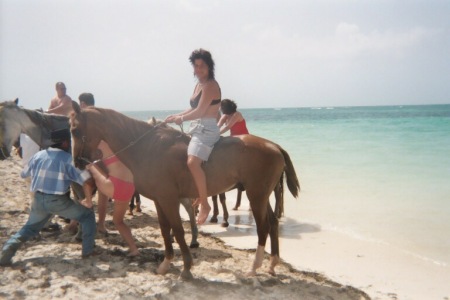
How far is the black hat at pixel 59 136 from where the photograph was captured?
4.50m

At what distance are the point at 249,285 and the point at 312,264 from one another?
4.75 ft

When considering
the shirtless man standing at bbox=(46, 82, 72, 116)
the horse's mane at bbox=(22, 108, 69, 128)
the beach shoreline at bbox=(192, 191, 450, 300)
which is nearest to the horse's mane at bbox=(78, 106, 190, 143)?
the horse's mane at bbox=(22, 108, 69, 128)

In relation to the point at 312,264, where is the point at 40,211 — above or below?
above

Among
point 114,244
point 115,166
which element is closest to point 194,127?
point 115,166

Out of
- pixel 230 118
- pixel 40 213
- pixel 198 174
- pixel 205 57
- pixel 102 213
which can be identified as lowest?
pixel 102 213

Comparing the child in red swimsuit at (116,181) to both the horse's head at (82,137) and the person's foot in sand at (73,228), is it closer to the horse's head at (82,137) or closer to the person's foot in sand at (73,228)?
the horse's head at (82,137)

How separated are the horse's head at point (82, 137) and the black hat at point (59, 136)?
1.47 feet

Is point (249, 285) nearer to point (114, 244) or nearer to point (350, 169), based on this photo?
point (114, 244)

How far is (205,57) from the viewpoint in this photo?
4371mm

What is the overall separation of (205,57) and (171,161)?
4.32ft

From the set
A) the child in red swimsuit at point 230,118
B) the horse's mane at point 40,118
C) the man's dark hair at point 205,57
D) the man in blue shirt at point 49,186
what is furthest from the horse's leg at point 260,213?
the horse's mane at point 40,118

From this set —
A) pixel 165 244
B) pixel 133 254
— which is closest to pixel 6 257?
pixel 133 254

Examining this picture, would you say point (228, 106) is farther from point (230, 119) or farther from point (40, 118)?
point (40, 118)

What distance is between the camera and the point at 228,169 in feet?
14.8
